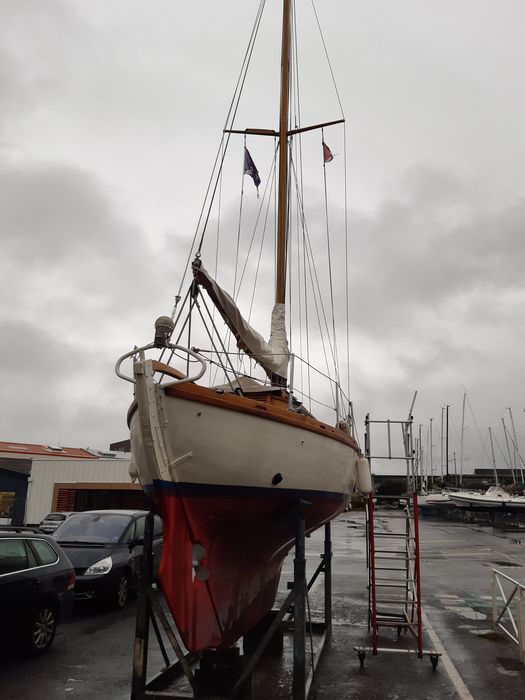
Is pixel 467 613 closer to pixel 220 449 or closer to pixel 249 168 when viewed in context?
pixel 220 449

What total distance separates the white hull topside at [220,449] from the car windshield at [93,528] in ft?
14.8

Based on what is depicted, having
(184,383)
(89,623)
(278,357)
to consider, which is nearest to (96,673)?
(89,623)

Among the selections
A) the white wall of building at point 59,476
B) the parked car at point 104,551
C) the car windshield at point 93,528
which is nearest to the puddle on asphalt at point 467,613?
the parked car at point 104,551

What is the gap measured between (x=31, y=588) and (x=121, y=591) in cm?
314

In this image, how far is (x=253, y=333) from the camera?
7.13 meters

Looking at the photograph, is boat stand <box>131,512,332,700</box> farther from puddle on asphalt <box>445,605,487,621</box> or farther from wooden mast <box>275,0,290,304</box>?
wooden mast <box>275,0,290,304</box>

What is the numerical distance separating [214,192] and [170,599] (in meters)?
5.47

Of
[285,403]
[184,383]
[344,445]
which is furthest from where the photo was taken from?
[344,445]

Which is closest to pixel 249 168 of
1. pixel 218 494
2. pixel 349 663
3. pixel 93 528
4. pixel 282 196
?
pixel 282 196

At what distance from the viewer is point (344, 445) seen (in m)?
7.45

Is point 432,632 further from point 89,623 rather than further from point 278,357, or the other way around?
point 89,623

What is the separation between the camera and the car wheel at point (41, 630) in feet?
20.4

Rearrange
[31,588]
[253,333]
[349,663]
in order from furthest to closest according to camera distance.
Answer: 1. [253,333]
2. [349,663]
3. [31,588]

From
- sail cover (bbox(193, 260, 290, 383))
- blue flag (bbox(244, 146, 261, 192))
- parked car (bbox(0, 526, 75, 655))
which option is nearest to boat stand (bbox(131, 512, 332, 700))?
parked car (bbox(0, 526, 75, 655))
